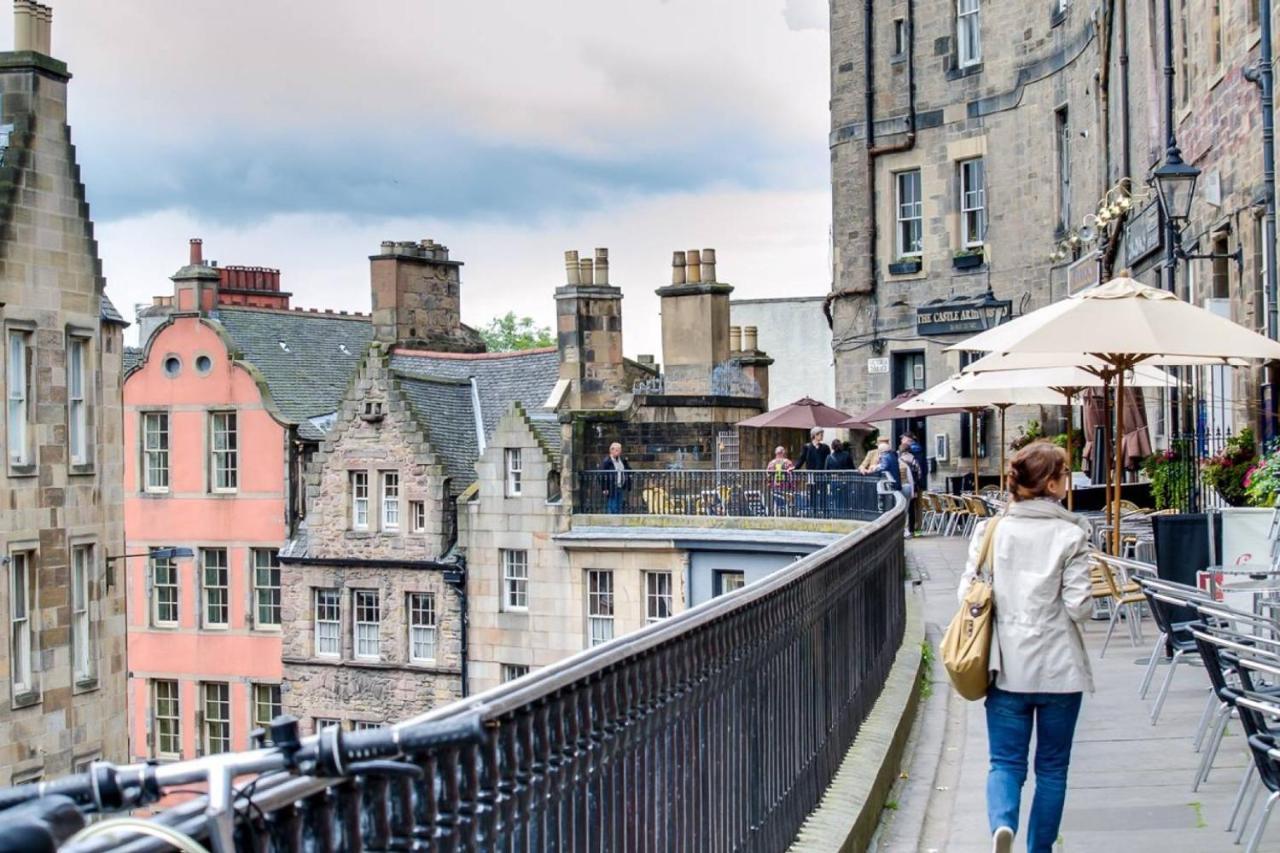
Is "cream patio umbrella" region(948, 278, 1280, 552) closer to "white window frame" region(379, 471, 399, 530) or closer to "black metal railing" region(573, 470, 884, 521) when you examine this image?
"black metal railing" region(573, 470, 884, 521)

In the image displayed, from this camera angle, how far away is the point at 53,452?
27.6m

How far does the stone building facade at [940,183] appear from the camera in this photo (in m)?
35.2

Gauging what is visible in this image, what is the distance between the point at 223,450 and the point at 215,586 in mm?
3449

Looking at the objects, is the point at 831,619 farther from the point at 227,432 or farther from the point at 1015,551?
the point at 227,432

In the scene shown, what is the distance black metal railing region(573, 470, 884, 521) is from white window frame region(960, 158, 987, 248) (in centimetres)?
736

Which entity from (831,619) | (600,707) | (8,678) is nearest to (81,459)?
(8,678)

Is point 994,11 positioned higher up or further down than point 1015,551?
higher up

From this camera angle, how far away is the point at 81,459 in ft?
93.4

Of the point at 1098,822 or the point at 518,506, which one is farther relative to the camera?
the point at 518,506

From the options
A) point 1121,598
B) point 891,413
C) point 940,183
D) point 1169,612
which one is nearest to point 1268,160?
point 1121,598

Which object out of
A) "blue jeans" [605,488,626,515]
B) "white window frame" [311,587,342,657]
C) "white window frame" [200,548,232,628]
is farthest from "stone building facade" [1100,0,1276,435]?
"white window frame" [200,548,232,628]

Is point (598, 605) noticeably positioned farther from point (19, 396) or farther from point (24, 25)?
point (24, 25)

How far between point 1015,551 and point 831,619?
169cm

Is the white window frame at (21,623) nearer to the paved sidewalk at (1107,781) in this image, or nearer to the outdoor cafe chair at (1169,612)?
the paved sidewalk at (1107,781)
